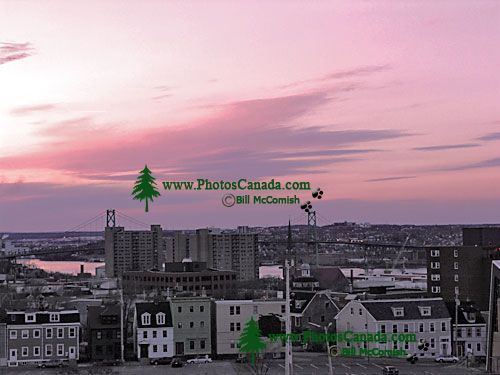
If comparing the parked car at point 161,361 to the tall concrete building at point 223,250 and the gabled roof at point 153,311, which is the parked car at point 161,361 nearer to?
the gabled roof at point 153,311

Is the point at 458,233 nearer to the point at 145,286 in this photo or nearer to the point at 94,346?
the point at 145,286

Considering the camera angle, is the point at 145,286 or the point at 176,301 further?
the point at 145,286

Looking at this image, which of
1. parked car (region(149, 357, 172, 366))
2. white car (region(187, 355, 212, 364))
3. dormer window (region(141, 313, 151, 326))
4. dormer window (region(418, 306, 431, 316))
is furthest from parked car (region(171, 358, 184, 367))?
dormer window (region(418, 306, 431, 316))

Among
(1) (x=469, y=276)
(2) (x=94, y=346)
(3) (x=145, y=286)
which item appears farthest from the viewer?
(3) (x=145, y=286)

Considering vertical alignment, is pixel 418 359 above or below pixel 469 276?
below

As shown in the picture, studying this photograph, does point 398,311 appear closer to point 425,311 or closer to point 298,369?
point 425,311

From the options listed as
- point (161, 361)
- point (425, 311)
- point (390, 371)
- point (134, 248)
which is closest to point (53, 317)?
point (161, 361)

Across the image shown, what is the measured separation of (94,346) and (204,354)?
13.7 ft

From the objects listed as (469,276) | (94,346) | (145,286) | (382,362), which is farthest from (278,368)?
(145,286)

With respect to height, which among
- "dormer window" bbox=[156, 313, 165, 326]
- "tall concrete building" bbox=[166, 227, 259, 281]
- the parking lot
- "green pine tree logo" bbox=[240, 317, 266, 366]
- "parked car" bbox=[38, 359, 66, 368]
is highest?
"tall concrete building" bbox=[166, 227, 259, 281]

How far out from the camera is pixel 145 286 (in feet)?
238

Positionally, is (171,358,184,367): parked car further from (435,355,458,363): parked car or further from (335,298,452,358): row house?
(435,355,458,363): parked car

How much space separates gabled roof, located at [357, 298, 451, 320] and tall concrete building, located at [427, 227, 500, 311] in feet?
29.0

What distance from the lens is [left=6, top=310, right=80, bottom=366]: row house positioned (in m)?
35.2
